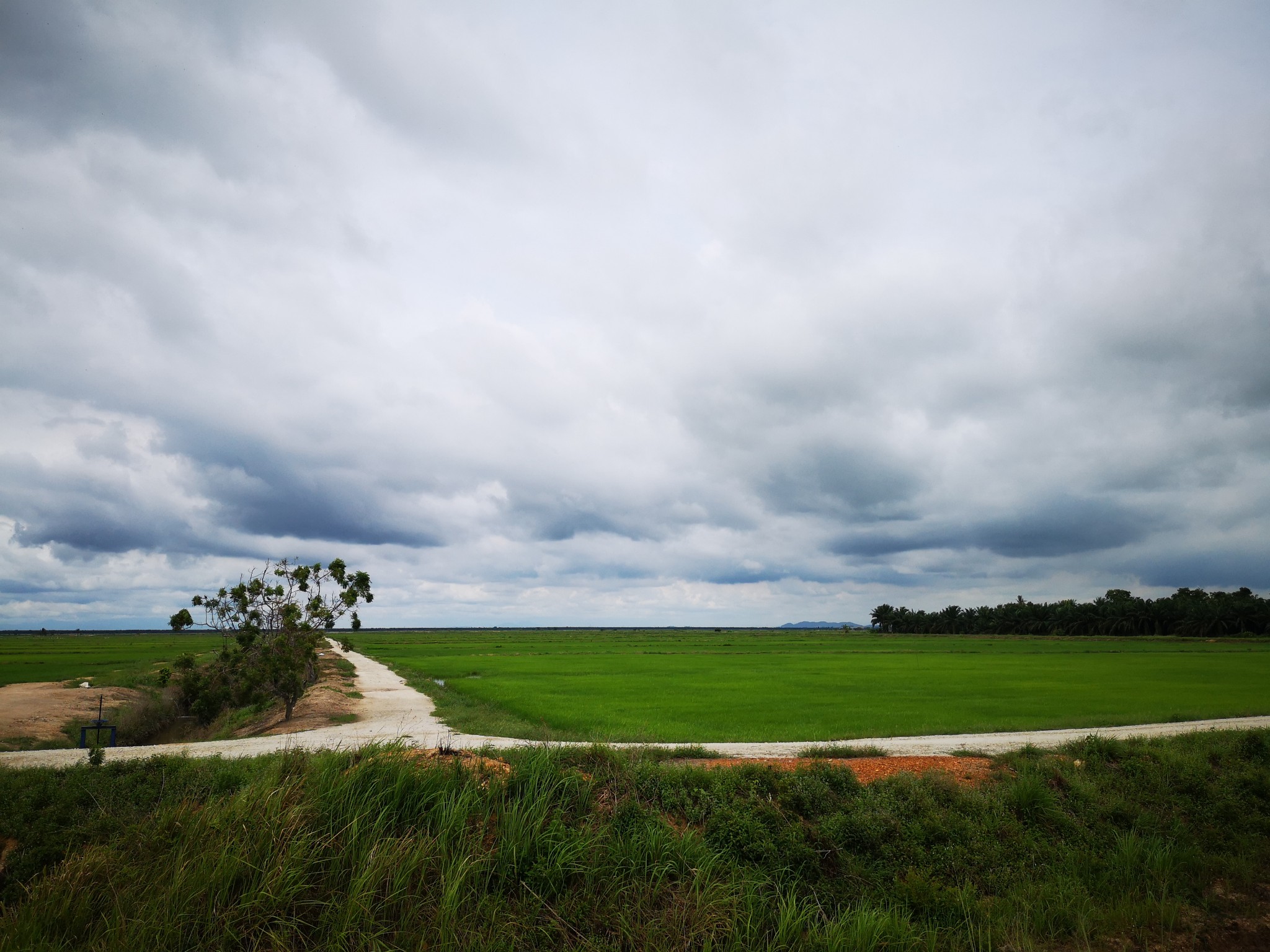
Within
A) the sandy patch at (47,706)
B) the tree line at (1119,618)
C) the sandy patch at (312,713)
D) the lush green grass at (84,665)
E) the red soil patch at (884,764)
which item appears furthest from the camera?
the tree line at (1119,618)

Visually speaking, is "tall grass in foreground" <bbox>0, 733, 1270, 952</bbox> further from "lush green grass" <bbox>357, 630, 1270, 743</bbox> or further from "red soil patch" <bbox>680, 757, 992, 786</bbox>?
"lush green grass" <bbox>357, 630, 1270, 743</bbox>

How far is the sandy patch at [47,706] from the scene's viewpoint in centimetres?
2414

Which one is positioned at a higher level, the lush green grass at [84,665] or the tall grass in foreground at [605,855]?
the tall grass in foreground at [605,855]

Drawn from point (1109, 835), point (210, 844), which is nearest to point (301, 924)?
point (210, 844)

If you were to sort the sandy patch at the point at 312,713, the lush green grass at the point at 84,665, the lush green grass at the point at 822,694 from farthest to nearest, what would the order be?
the lush green grass at the point at 84,665, the sandy patch at the point at 312,713, the lush green grass at the point at 822,694

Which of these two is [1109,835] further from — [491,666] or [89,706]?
[491,666]

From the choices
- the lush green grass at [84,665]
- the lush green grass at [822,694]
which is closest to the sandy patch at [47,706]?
the lush green grass at [84,665]

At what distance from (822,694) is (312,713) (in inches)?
979

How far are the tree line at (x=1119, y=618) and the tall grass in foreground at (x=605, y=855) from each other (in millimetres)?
149054

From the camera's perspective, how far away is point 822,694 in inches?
1368

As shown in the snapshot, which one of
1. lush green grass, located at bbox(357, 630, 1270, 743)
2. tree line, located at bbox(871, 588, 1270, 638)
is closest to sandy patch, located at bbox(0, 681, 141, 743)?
lush green grass, located at bbox(357, 630, 1270, 743)

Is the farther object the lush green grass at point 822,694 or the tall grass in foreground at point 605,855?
the lush green grass at point 822,694

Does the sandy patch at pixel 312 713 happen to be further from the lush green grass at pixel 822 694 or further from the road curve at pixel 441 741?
the lush green grass at pixel 822 694

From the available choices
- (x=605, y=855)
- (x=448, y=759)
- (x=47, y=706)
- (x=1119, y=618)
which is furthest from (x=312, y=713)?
(x=1119, y=618)
